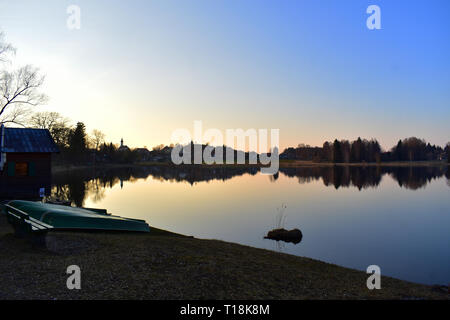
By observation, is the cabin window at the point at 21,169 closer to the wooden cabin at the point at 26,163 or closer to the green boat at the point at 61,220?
the wooden cabin at the point at 26,163

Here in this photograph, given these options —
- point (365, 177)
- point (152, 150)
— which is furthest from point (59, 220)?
point (152, 150)

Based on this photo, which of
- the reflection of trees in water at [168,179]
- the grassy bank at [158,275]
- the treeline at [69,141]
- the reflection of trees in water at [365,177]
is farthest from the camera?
the treeline at [69,141]

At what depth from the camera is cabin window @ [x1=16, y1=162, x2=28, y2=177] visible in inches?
837

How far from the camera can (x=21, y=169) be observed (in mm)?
21406

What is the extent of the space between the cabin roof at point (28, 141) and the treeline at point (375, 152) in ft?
472

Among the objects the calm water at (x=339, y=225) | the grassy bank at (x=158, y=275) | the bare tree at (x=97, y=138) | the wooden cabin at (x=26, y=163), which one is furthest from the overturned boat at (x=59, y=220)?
the bare tree at (x=97, y=138)

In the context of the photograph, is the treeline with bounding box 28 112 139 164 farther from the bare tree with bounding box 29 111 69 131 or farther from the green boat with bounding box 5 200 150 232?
the green boat with bounding box 5 200 150 232

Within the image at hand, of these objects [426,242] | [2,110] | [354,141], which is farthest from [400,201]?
[354,141]

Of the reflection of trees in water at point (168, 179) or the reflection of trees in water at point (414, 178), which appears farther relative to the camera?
the reflection of trees in water at point (414, 178)

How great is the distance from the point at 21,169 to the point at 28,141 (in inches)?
82.9

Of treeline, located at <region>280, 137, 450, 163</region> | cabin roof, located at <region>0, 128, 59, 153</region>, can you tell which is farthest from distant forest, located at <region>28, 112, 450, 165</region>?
cabin roof, located at <region>0, 128, 59, 153</region>

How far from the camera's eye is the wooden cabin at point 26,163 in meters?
20.7

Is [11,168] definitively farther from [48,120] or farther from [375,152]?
[375,152]

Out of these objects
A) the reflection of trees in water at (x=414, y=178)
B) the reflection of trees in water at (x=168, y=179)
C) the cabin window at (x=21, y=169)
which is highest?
the cabin window at (x=21, y=169)
